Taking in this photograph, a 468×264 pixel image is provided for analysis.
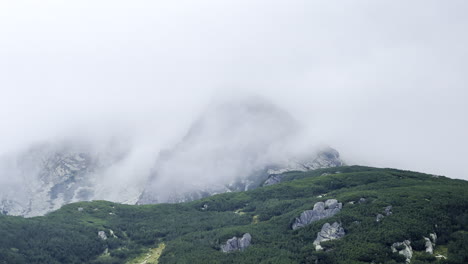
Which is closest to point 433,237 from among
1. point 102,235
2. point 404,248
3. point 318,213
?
point 404,248

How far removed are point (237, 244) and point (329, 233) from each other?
34702mm

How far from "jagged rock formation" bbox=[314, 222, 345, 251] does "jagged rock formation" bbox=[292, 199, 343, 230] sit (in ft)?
51.4

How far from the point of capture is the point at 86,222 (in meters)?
199

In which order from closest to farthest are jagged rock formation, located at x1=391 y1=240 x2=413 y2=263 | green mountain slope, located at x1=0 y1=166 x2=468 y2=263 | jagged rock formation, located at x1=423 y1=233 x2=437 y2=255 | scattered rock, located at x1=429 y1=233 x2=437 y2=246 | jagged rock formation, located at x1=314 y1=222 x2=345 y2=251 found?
jagged rock formation, located at x1=391 y1=240 x2=413 y2=263
jagged rock formation, located at x1=423 y1=233 x2=437 y2=255
scattered rock, located at x1=429 y1=233 x2=437 y2=246
green mountain slope, located at x1=0 y1=166 x2=468 y2=263
jagged rock formation, located at x1=314 y1=222 x2=345 y2=251

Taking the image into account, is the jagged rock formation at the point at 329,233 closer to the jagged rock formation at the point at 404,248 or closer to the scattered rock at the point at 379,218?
the scattered rock at the point at 379,218

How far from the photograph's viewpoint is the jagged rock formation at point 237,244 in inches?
6024

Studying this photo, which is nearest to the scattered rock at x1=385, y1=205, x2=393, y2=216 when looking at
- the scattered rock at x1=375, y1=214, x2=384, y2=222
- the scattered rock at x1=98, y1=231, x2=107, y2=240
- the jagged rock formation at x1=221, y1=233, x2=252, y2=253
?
the scattered rock at x1=375, y1=214, x2=384, y2=222

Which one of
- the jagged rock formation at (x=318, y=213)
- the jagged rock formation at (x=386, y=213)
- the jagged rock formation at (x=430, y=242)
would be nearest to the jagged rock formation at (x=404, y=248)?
the jagged rock formation at (x=430, y=242)

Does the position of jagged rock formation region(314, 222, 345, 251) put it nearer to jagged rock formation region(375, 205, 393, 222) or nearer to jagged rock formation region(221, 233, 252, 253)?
jagged rock formation region(375, 205, 393, 222)

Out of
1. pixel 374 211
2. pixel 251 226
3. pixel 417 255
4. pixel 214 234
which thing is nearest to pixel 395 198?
pixel 374 211

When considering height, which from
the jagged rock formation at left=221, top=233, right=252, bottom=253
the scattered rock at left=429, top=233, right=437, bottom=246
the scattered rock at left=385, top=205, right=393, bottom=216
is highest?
the jagged rock formation at left=221, top=233, right=252, bottom=253

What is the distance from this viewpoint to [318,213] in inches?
6722

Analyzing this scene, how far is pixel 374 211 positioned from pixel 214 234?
2583 inches

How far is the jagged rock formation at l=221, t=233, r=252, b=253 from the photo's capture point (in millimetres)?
153000
